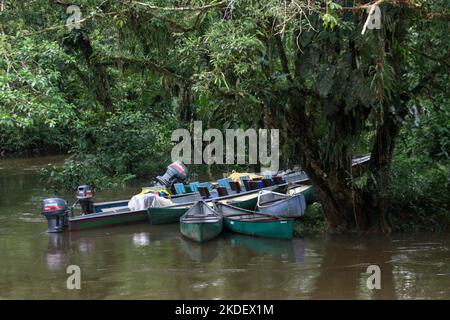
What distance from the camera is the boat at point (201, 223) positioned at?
41.7ft

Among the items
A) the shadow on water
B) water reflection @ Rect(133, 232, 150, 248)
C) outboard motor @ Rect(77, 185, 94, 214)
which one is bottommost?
the shadow on water

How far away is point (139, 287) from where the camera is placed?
9539 millimetres

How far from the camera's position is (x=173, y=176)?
16188 millimetres

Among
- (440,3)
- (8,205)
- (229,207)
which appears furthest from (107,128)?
(440,3)

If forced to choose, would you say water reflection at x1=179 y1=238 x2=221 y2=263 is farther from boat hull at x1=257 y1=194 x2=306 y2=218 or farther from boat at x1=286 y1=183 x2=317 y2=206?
boat at x1=286 y1=183 x2=317 y2=206

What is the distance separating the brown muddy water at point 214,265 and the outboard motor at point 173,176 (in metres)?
1.75

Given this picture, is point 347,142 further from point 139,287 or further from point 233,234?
point 139,287

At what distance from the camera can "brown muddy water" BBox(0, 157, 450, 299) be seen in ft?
30.5

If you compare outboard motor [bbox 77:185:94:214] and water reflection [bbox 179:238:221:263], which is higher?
outboard motor [bbox 77:185:94:214]

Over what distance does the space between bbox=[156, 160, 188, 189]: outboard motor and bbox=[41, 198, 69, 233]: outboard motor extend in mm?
2986

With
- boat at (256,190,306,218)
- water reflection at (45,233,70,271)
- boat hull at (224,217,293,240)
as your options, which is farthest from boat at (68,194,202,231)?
boat hull at (224,217,293,240)

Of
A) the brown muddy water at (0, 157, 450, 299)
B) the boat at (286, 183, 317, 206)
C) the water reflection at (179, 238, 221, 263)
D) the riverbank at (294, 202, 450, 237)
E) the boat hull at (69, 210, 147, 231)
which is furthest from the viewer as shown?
the boat at (286, 183, 317, 206)

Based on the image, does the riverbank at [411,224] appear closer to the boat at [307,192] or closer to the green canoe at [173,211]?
the boat at [307,192]

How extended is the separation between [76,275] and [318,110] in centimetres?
512
